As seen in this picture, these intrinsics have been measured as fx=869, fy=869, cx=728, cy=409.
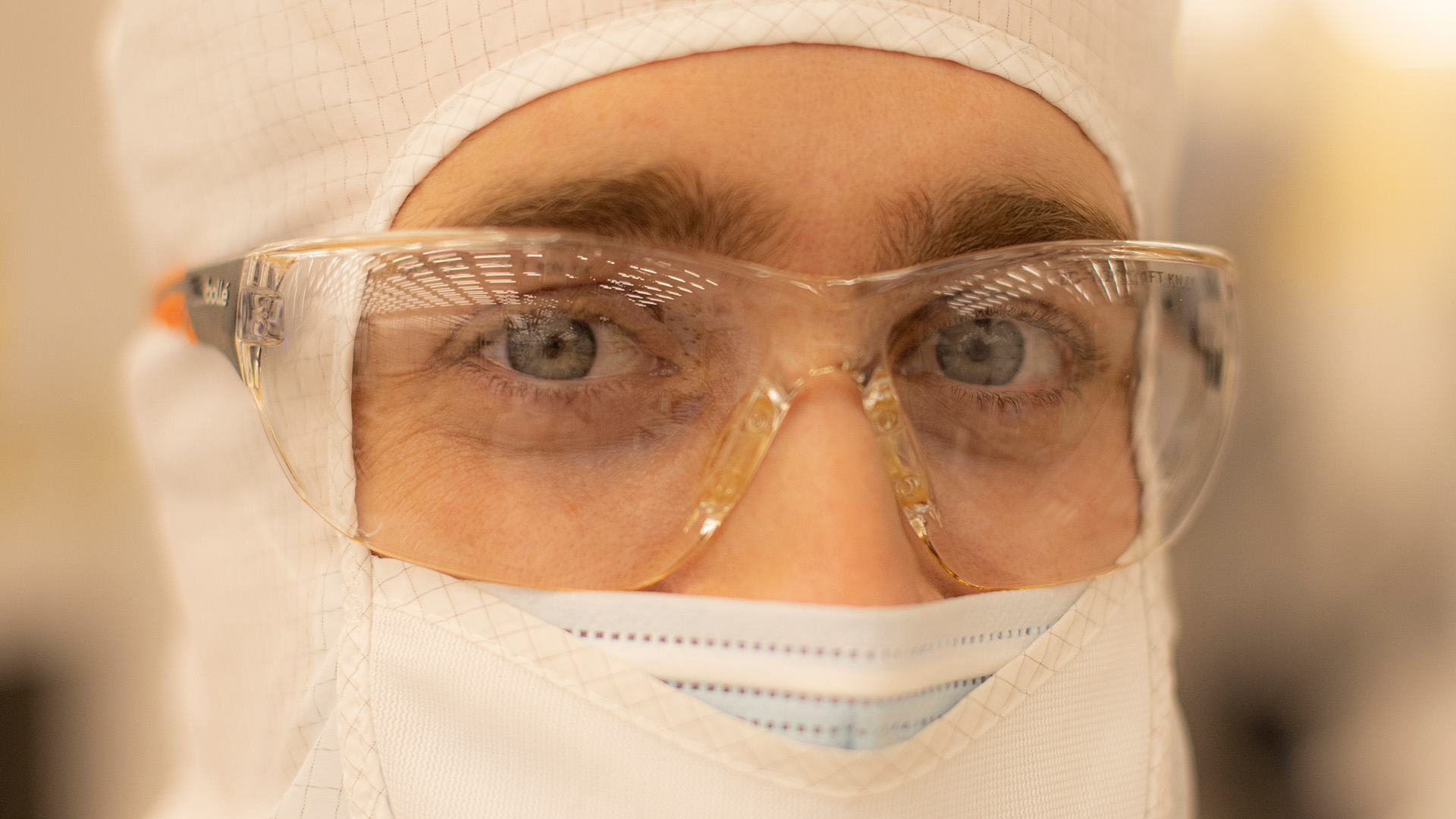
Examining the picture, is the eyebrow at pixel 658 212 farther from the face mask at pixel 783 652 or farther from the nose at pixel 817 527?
the face mask at pixel 783 652

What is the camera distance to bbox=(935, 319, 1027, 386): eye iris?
31.3 inches

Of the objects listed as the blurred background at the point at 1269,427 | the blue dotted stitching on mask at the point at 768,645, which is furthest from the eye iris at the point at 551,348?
the blurred background at the point at 1269,427

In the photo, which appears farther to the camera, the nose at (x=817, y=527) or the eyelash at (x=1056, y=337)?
the eyelash at (x=1056, y=337)

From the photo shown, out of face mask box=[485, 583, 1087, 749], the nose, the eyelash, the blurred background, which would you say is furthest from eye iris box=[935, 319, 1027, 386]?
the blurred background

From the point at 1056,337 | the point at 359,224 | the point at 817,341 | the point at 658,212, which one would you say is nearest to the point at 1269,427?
the point at 1056,337

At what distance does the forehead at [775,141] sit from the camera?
68 centimetres

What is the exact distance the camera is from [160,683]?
2033mm

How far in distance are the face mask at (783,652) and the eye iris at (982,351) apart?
0.22 meters

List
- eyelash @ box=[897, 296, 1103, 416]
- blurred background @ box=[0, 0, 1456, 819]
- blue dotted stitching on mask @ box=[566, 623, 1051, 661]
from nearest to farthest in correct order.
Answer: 1. blue dotted stitching on mask @ box=[566, 623, 1051, 661]
2. eyelash @ box=[897, 296, 1103, 416]
3. blurred background @ box=[0, 0, 1456, 819]

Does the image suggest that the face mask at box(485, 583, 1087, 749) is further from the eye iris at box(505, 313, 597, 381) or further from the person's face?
the eye iris at box(505, 313, 597, 381)

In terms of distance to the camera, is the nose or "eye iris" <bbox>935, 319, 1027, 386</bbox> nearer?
the nose

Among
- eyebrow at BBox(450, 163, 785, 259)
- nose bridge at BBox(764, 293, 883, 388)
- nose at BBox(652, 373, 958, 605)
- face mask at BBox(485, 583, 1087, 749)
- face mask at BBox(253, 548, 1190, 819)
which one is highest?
eyebrow at BBox(450, 163, 785, 259)

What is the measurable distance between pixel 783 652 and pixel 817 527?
10cm

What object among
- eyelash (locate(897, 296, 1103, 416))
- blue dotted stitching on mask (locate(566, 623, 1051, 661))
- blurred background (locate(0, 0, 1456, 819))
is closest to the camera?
blue dotted stitching on mask (locate(566, 623, 1051, 661))
